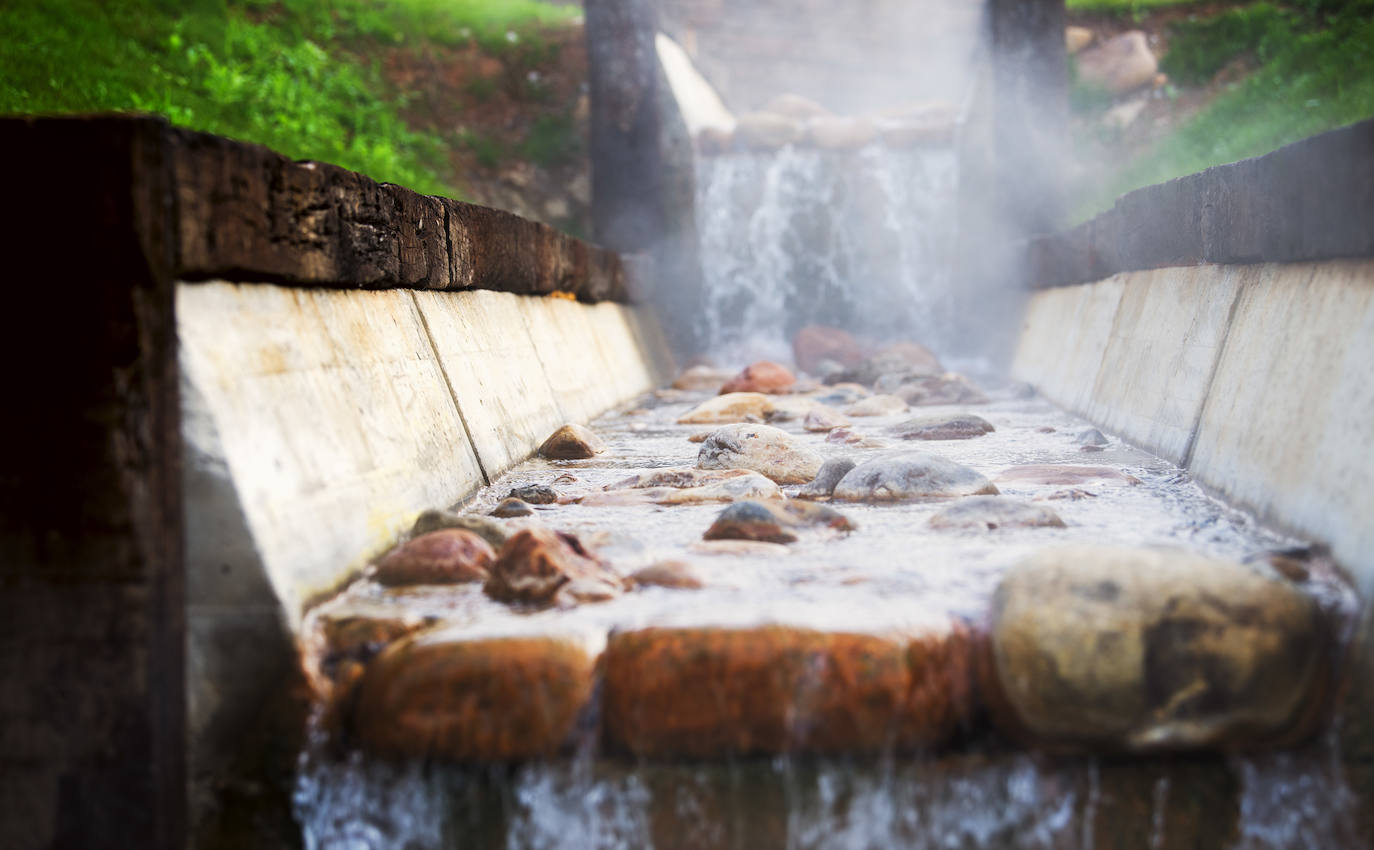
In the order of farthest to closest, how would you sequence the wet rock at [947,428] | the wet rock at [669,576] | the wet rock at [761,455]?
the wet rock at [947,428]
the wet rock at [761,455]
the wet rock at [669,576]

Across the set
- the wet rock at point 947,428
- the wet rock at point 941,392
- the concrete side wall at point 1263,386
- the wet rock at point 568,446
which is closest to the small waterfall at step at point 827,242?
the wet rock at point 941,392

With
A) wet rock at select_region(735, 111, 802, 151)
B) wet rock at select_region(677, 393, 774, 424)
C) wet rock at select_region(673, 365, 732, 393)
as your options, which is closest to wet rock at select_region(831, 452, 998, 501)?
wet rock at select_region(677, 393, 774, 424)

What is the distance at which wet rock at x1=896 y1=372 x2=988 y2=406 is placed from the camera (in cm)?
590

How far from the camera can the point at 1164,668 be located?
166 centimetres

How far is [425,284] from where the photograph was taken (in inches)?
126

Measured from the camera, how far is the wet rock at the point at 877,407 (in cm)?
530

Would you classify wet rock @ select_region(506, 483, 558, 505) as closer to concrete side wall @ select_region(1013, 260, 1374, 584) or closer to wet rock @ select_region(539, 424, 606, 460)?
wet rock @ select_region(539, 424, 606, 460)

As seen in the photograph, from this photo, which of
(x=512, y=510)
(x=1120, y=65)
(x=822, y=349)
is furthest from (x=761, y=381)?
(x=1120, y=65)

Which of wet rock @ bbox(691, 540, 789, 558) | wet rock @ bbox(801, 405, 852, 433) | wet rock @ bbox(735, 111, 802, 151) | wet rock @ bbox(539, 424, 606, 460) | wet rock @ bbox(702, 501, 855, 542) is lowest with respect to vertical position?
wet rock @ bbox(539, 424, 606, 460)

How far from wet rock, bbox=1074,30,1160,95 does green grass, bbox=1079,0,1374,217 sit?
1.03 feet

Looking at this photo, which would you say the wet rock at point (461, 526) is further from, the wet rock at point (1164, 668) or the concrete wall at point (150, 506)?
the wet rock at point (1164, 668)

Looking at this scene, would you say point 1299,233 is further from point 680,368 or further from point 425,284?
point 680,368

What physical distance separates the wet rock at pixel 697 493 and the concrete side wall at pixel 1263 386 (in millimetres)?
1190

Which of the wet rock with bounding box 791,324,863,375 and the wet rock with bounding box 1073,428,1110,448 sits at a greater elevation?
the wet rock with bounding box 1073,428,1110,448
